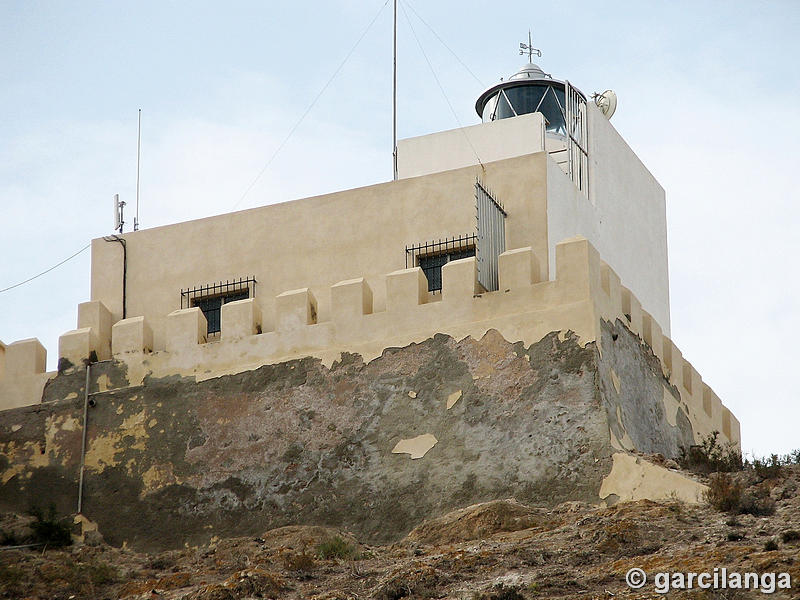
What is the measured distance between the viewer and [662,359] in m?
25.2

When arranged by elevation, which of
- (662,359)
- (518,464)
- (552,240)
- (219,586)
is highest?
(552,240)

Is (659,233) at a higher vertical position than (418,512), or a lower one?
higher

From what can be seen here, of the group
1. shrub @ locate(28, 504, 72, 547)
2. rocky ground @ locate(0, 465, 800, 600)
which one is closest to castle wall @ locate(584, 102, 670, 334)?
rocky ground @ locate(0, 465, 800, 600)

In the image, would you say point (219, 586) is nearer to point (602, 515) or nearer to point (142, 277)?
point (602, 515)

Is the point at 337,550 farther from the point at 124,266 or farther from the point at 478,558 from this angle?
the point at 124,266

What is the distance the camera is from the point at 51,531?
77.2 feet

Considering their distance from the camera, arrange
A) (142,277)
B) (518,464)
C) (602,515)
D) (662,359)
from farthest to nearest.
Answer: (142,277)
(662,359)
(518,464)
(602,515)

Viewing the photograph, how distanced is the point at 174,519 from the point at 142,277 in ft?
15.6

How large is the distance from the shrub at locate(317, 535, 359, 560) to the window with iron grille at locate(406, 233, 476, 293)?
17.0 ft

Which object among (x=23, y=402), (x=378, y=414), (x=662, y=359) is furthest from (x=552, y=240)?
(x=23, y=402)

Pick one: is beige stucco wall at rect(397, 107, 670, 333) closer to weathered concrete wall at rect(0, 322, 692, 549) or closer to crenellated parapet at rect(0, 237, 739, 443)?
crenellated parapet at rect(0, 237, 739, 443)

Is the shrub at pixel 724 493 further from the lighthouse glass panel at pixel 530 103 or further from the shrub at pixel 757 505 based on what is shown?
the lighthouse glass panel at pixel 530 103

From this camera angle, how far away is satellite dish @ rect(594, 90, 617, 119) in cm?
3044

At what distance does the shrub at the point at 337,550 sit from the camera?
20.1m
